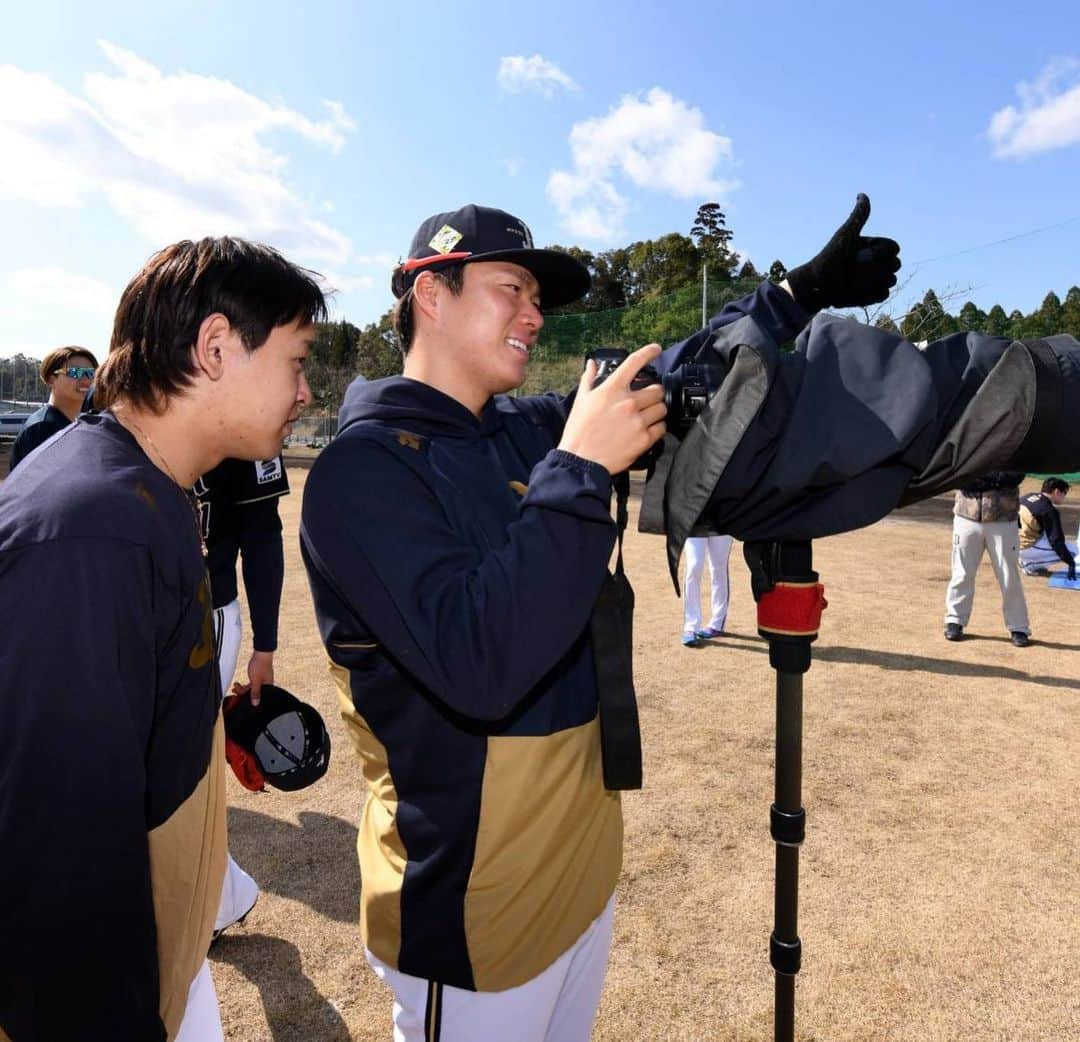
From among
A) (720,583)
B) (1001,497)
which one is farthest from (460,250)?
(1001,497)

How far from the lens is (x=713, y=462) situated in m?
1.28

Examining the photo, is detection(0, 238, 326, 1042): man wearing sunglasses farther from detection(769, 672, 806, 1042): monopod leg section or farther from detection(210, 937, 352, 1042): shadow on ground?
detection(210, 937, 352, 1042): shadow on ground

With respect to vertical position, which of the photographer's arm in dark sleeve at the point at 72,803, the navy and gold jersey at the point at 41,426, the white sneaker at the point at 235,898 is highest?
the navy and gold jersey at the point at 41,426

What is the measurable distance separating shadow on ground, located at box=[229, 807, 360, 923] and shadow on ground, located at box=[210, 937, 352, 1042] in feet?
0.90

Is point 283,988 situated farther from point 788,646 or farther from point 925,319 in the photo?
point 925,319

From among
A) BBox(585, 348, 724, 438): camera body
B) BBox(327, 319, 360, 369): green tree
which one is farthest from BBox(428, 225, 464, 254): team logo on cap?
→ BBox(327, 319, 360, 369): green tree

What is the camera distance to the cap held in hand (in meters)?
2.64

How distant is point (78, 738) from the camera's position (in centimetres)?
100

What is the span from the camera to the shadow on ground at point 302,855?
11.0ft

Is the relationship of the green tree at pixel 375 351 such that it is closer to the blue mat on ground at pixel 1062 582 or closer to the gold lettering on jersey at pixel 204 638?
the blue mat on ground at pixel 1062 582

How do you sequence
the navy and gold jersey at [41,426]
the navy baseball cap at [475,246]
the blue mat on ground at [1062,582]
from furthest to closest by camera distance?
the blue mat on ground at [1062,582], the navy and gold jersey at [41,426], the navy baseball cap at [475,246]

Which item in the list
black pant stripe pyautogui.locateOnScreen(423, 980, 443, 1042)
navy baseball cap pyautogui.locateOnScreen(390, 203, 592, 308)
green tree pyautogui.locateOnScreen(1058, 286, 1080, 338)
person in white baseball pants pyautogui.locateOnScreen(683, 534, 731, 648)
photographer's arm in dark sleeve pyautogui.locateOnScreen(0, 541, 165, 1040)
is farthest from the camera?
green tree pyautogui.locateOnScreen(1058, 286, 1080, 338)

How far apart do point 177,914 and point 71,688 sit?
0.60 m

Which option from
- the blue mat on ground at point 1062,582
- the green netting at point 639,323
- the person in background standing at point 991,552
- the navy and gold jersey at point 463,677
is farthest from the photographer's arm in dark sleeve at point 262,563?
the green netting at point 639,323
